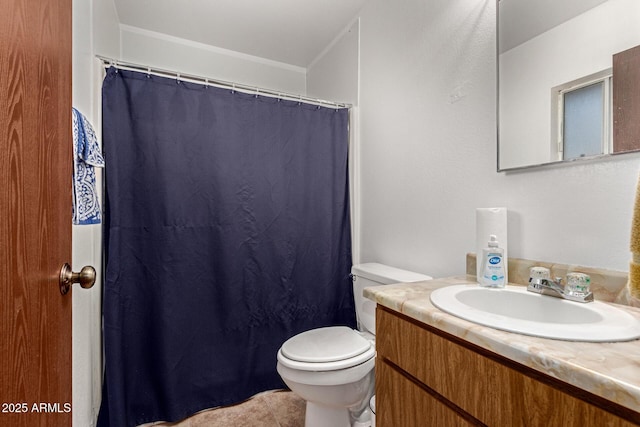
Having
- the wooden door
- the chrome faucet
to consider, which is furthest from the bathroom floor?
the chrome faucet

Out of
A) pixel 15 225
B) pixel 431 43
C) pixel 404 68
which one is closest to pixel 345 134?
pixel 404 68

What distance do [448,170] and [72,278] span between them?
1.34 m

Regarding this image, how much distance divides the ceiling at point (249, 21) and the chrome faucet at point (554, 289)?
74.1 inches

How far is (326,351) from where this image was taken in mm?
1331

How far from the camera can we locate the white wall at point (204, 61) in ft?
7.30

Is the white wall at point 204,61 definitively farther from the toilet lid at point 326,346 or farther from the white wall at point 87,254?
the toilet lid at point 326,346

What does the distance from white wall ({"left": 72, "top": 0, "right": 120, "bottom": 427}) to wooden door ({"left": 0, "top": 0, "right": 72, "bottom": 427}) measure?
562 mm

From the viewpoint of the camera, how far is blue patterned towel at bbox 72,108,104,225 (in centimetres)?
94

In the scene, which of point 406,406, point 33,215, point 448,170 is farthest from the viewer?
point 448,170

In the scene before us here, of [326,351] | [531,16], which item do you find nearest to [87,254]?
[326,351]

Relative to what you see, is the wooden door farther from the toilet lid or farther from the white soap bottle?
the white soap bottle

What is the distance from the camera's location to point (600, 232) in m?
0.87

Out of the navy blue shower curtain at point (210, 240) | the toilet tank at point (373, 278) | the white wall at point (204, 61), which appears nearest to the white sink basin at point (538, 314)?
the toilet tank at point (373, 278)

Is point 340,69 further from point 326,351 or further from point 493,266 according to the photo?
point 326,351
